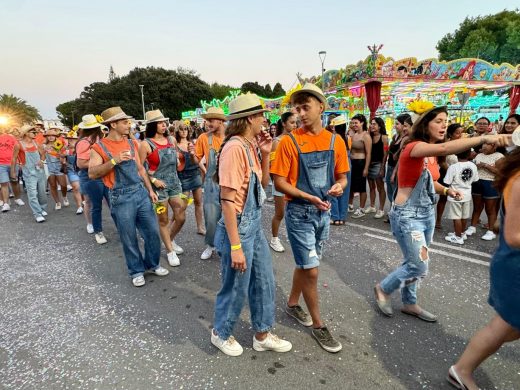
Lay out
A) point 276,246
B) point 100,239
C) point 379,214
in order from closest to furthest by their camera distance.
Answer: point 276,246 < point 100,239 < point 379,214

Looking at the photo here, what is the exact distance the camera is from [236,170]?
2.00 meters

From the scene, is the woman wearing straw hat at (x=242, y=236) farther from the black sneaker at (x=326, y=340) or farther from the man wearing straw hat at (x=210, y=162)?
the man wearing straw hat at (x=210, y=162)

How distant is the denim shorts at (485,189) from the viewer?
4836mm

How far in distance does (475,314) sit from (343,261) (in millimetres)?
1508

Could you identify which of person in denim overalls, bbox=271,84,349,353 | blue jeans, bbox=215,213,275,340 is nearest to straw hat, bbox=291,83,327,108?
person in denim overalls, bbox=271,84,349,353

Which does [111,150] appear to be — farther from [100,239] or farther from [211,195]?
[100,239]

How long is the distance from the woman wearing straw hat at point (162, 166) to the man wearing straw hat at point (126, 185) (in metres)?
0.35

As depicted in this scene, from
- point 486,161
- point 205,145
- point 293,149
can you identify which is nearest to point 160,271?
point 205,145

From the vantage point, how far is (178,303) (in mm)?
3174

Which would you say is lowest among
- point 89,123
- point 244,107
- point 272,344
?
point 272,344

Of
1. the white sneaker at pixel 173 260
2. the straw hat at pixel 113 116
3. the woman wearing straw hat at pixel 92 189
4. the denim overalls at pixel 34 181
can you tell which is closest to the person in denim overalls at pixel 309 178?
the straw hat at pixel 113 116

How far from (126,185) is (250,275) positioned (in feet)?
6.42

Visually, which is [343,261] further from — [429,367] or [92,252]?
[92,252]

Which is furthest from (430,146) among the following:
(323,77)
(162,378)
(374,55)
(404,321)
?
(323,77)
